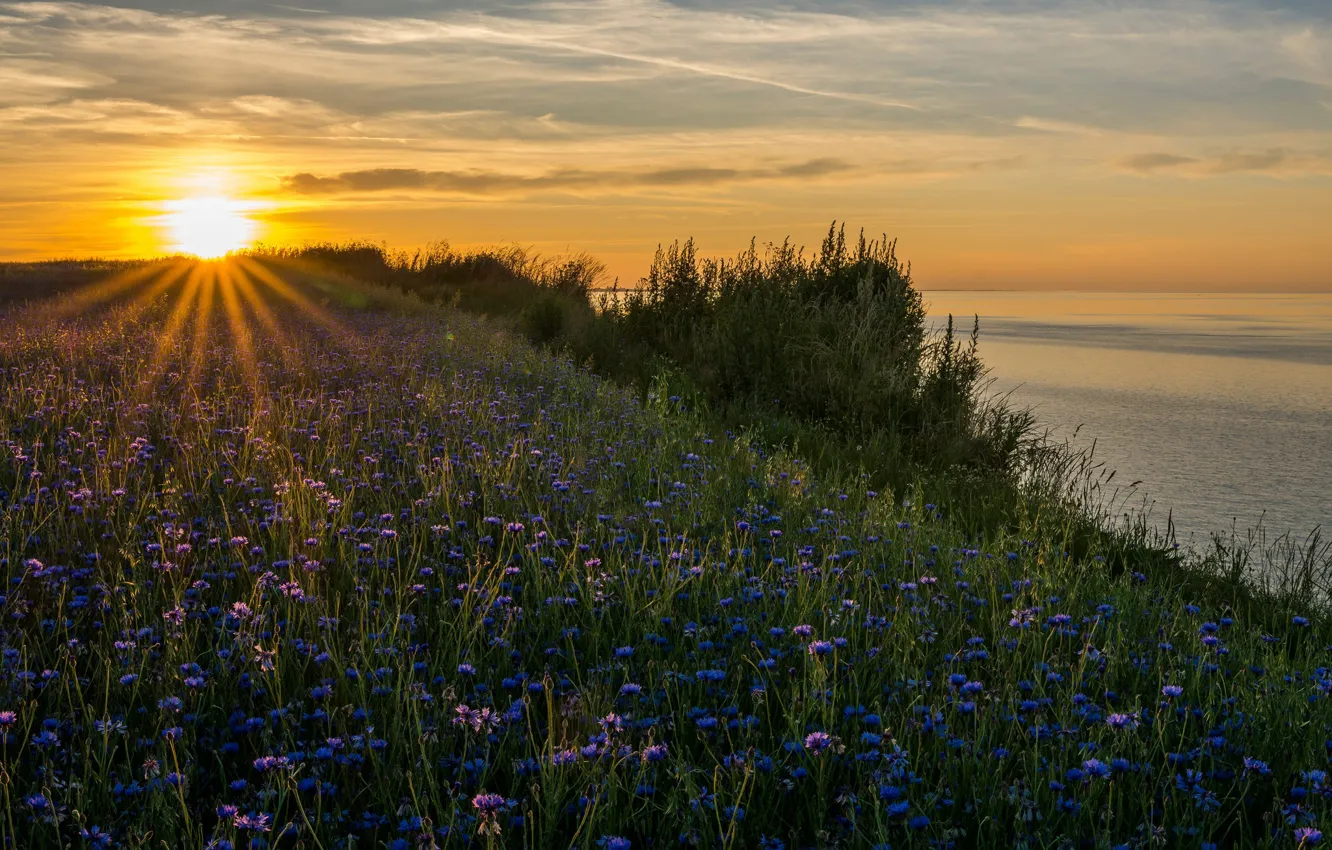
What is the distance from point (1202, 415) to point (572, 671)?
15629 millimetres


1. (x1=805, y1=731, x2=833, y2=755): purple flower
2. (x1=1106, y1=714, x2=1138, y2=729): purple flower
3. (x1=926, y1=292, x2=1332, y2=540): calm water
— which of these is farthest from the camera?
(x1=926, y1=292, x2=1332, y2=540): calm water

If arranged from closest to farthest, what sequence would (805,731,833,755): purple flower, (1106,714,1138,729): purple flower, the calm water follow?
(805,731,833,755): purple flower → (1106,714,1138,729): purple flower → the calm water

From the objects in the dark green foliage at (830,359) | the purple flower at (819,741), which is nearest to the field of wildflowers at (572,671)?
the purple flower at (819,741)

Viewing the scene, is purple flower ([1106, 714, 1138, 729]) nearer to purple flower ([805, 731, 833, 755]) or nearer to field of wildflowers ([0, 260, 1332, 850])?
field of wildflowers ([0, 260, 1332, 850])

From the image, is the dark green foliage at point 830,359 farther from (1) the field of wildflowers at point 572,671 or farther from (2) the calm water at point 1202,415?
(1) the field of wildflowers at point 572,671

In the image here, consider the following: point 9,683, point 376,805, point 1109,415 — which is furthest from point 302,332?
point 1109,415

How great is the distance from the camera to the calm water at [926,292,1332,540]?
1006cm

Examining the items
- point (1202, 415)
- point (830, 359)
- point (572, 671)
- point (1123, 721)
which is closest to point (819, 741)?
point (1123, 721)

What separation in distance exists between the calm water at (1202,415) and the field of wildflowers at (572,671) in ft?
15.4

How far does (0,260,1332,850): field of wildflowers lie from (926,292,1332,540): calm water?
470 cm

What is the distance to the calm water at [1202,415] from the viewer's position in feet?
33.0

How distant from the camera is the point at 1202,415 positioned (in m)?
15.8

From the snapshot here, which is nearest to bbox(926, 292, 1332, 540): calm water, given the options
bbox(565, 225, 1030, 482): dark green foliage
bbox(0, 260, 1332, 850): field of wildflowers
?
bbox(565, 225, 1030, 482): dark green foliage

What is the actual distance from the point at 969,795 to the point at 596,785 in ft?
3.69
